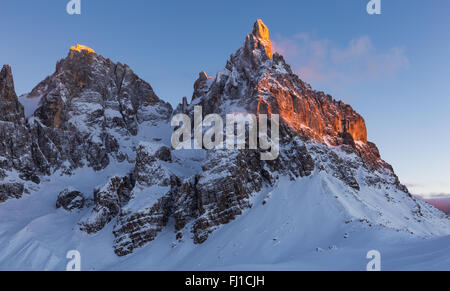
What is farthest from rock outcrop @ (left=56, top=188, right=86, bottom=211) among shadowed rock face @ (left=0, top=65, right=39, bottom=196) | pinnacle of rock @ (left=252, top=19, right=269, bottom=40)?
pinnacle of rock @ (left=252, top=19, right=269, bottom=40)

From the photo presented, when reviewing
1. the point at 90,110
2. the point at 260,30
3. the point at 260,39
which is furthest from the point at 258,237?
the point at 90,110

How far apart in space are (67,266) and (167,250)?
1848 cm

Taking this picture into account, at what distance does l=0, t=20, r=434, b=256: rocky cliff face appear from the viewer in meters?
67.4

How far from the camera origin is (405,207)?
8369cm

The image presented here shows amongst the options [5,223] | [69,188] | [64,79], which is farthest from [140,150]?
[64,79]

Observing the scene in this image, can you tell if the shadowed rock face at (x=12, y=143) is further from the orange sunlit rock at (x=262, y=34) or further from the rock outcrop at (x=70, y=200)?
the orange sunlit rock at (x=262, y=34)

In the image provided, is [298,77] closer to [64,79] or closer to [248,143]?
[248,143]

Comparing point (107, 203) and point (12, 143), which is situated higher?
point (12, 143)

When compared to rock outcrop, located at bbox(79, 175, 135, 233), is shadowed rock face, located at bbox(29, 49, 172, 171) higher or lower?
higher

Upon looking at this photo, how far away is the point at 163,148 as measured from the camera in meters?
85.2

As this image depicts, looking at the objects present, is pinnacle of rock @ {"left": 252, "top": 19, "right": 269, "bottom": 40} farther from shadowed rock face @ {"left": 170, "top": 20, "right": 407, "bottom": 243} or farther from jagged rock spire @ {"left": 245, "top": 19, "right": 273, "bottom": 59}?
shadowed rock face @ {"left": 170, "top": 20, "right": 407, "bottom": 243}

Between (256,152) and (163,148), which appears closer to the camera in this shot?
(256,152)

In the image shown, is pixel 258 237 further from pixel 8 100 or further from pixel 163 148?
pixel 8 100

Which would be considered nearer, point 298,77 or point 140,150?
point 140,150
